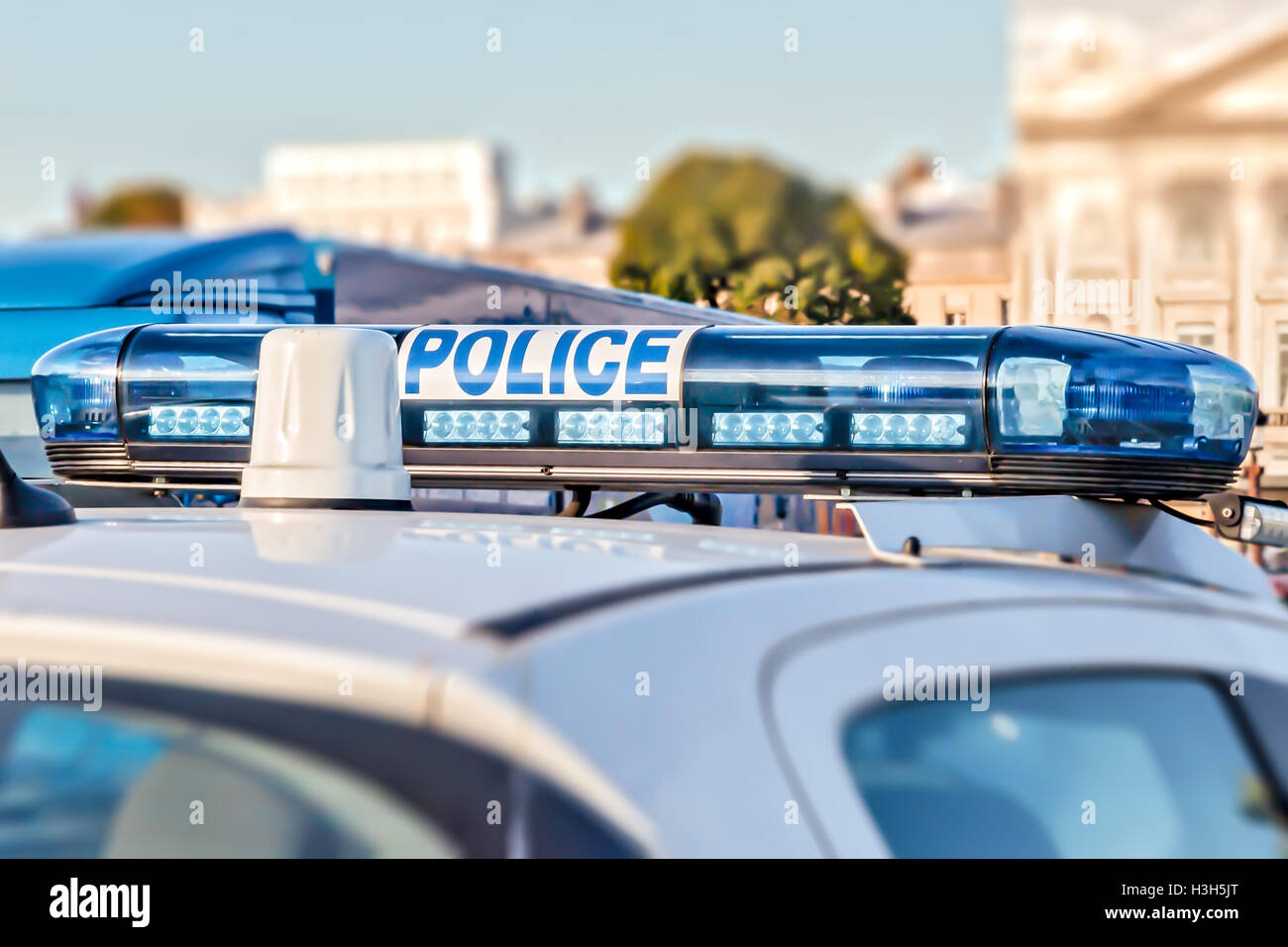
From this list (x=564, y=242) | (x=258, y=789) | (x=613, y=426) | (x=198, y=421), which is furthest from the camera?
(x=564, y=242)

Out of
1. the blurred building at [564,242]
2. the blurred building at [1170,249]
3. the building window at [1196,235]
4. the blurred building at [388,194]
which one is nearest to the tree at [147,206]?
the blurred building at [388,194]

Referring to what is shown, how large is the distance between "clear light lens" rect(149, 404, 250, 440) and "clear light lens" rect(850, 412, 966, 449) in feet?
2.53

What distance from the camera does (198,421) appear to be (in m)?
2.21

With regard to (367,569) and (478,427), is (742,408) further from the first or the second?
Result: (367,569)

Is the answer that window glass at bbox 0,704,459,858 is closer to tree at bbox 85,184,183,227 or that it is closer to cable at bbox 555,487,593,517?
cable at bbox 555,487,593,517

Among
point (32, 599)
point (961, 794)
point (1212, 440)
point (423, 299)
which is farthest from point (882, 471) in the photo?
point (423, 299)

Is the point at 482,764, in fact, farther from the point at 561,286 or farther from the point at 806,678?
the point at 561,286

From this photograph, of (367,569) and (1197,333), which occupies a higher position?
(1197,333)

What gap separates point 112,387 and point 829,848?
58.3 inches

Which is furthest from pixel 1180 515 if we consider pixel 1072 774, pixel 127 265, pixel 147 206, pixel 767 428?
pixel 147 206

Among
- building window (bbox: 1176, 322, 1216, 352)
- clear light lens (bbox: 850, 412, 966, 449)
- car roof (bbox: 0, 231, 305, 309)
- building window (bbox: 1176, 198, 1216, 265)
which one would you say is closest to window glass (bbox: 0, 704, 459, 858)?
clear light lens (bbox: 850, 412, 966, 449)

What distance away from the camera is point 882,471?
194 cm

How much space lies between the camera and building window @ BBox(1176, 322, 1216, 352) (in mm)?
2395

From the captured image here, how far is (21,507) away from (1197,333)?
1590mm
